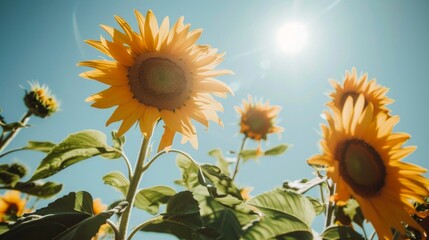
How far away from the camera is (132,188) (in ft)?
6.82

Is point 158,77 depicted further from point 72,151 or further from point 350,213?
point 350,213

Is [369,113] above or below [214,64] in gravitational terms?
below

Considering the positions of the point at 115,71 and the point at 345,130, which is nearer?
the point at 345,130

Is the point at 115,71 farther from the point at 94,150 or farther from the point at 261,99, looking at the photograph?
the point at 261,99

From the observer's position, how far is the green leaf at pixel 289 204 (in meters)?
1.55

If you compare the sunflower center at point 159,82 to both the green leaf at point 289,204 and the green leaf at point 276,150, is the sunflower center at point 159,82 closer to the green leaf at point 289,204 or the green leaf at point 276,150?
the green leaf at point 289,204

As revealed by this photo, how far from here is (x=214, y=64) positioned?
241 centimetres

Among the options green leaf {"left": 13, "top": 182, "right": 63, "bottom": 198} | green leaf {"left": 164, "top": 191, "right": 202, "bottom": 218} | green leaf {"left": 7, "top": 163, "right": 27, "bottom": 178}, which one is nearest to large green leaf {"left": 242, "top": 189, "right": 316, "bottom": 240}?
green leaf {"left": 164, "top": 191, "right": 202, "bottom": 218}

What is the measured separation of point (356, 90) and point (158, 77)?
9.79 feet

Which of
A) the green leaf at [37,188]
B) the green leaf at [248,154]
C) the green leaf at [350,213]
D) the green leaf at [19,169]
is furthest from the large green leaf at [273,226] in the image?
the green leaf at [19,169]

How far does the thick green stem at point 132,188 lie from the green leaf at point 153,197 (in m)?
0.13

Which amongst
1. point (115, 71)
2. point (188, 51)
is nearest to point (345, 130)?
point (188, 51)

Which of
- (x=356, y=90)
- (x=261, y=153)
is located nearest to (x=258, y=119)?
(x=261, y=153)

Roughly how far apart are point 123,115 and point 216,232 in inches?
43.9
